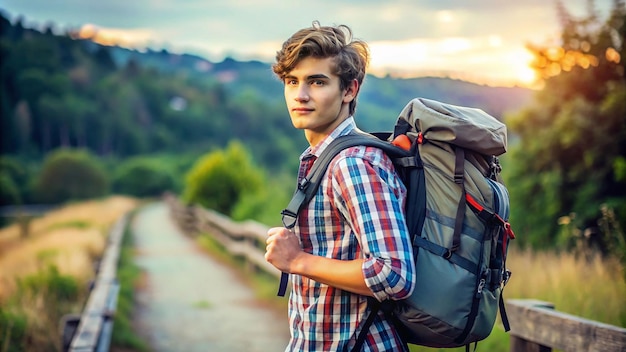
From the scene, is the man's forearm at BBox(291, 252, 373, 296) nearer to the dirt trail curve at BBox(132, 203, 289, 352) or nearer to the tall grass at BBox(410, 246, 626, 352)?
the tall grass at BBox(410, 246, 626, 352)

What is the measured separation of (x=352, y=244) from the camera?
6.63 ft

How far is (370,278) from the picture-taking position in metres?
1.84

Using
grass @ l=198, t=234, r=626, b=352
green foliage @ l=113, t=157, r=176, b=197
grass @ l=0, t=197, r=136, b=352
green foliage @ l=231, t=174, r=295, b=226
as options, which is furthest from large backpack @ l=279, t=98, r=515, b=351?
green foliage @ l=113, t=157, r=176, b=197

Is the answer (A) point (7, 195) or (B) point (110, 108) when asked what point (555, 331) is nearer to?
(A) point (7, 195)

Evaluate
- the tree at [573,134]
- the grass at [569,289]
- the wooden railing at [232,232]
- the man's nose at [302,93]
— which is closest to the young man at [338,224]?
the man's nose at [302,93]

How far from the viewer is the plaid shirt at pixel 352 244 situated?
6.03 feet

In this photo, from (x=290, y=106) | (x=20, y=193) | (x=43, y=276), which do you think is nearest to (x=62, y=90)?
(x=20, y=193)

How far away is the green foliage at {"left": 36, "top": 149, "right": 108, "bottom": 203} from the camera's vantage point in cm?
5478

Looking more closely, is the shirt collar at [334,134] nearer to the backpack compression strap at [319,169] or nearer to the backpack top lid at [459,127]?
the backpack compression strap at [319,169]

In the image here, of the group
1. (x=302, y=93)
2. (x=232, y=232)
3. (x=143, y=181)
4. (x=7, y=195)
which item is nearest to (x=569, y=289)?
(x=302, y=93)

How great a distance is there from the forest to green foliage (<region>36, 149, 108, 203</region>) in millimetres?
118

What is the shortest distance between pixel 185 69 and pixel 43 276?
18321 centimetres

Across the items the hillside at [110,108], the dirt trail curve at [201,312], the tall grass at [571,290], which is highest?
the hillside at [110,108]

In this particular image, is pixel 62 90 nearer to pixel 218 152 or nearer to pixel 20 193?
pixel 20 193
